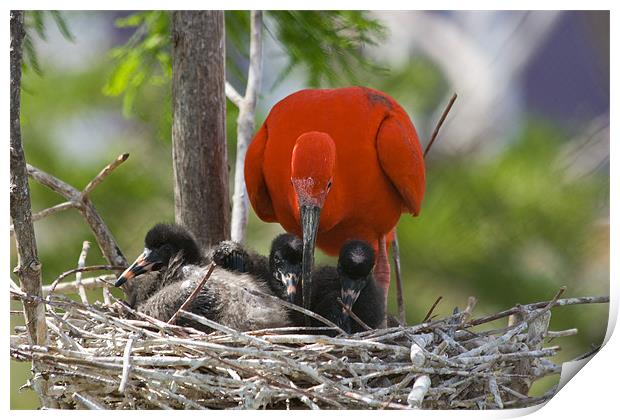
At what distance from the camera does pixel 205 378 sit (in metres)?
2.16

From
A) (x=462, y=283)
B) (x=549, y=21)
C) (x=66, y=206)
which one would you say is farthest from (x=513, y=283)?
(x=66, y=206)

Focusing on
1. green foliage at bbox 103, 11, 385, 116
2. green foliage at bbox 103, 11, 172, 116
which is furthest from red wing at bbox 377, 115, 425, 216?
green foliage at bbox 103, 11, 172, 116

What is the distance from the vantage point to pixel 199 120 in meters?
3.01

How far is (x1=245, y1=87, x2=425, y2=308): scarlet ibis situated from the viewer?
2957 millimetres

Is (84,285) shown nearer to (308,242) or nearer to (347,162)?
(308,242)

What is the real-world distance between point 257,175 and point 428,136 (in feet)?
4.41

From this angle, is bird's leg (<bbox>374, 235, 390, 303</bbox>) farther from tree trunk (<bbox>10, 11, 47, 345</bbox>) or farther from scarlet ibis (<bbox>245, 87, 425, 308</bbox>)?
tree trunk (<bbox>10, 11, 47, 345</bbox>)

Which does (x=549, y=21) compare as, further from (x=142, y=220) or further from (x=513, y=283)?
(x=142, y=220)

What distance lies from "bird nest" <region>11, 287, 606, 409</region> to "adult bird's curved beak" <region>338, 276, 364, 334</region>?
0.21m

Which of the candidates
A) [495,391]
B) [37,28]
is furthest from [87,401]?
[37,28]

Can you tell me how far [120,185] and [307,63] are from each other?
1.18 metres

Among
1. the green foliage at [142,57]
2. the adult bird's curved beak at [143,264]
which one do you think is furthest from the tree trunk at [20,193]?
the green foliage at [142,57]

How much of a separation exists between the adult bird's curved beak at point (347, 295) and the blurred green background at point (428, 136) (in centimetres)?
79

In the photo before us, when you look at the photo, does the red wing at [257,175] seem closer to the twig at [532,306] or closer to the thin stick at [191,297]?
the thin stick at [191,297]
